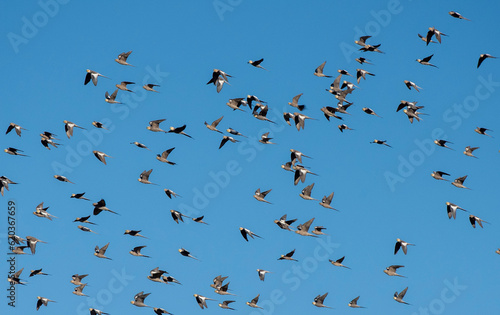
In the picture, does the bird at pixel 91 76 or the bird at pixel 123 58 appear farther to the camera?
the bird at pixel 123 58

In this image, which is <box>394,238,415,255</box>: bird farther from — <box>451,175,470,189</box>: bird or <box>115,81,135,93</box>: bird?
<box>115,81,135,93</box>: bird

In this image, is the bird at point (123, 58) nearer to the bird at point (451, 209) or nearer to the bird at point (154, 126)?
the bird at point (154, 126)

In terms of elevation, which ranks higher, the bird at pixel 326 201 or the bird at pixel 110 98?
the bird at pixel 110 98

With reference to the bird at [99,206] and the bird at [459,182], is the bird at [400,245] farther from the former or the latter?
the bird at [99,206]

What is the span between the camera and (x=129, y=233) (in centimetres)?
8131

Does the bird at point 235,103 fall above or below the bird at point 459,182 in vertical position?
above

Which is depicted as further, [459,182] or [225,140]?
[225,140]

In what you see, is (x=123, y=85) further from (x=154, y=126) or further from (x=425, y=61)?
(x=425, y=61)

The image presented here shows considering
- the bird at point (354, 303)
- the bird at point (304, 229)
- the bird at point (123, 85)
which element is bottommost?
the bird at point (354, 303)

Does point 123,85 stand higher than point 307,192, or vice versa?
point 123,85

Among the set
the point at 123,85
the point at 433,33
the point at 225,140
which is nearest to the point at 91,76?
the point at 123,85

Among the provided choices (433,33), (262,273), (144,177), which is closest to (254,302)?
(262,273)

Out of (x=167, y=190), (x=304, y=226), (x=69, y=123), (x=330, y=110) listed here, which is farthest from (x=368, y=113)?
(x=69, y=123)

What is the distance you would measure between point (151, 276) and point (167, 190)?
567cm
